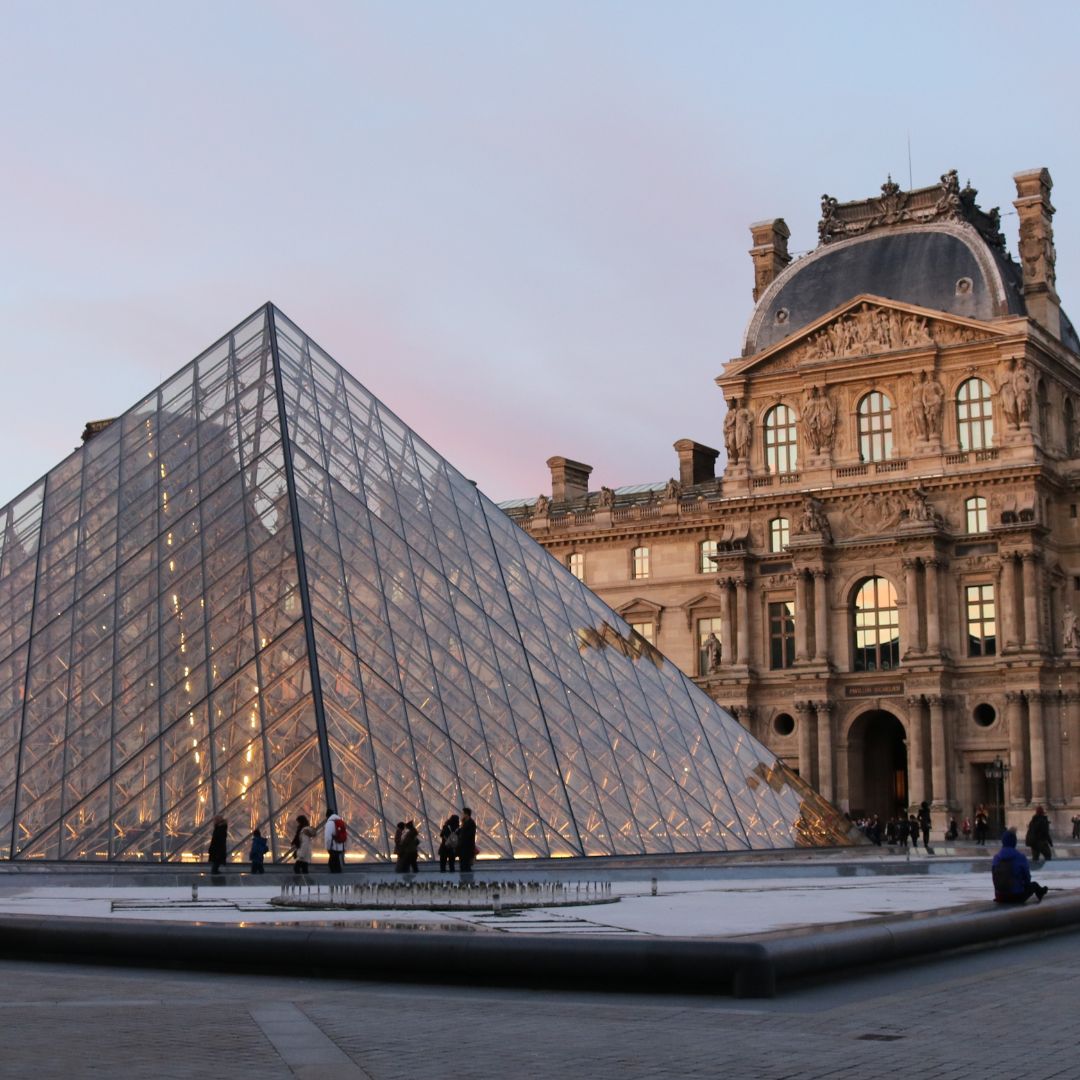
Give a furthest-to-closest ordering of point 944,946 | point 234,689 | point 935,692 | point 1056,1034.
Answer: point 935,692
point 234,689
point 944,946
point 1056,1034

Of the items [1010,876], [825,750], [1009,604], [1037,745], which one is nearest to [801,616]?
[825,750]

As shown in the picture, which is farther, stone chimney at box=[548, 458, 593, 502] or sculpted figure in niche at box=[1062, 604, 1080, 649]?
stone chimney at box=[548, 458, 593, 502]

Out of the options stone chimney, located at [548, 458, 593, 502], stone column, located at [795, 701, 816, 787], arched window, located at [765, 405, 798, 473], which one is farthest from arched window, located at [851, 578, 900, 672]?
stone chimney, located at [548, 458, 593, 502]

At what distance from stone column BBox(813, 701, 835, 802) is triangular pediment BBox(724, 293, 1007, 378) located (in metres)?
10.4

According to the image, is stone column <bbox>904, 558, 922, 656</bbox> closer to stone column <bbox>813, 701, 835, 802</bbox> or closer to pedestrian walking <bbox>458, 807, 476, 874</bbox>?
stone column <bbox>813, 701, 835, 802</bbox>

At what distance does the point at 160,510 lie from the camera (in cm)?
2767

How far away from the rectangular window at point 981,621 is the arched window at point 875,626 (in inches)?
82.9

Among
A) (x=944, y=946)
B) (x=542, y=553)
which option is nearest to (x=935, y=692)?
(x=542, y=553)

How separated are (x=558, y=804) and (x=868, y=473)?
30.8 meters

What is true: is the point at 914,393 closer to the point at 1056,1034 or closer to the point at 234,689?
the point at 234,689

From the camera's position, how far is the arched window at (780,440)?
54.8 meters

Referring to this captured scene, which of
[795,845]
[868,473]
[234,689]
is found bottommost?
[795,845]

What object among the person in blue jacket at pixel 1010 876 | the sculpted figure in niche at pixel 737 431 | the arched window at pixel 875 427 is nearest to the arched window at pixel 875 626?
the arched window at pixel 875 427

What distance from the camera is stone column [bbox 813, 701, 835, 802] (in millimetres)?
51469
